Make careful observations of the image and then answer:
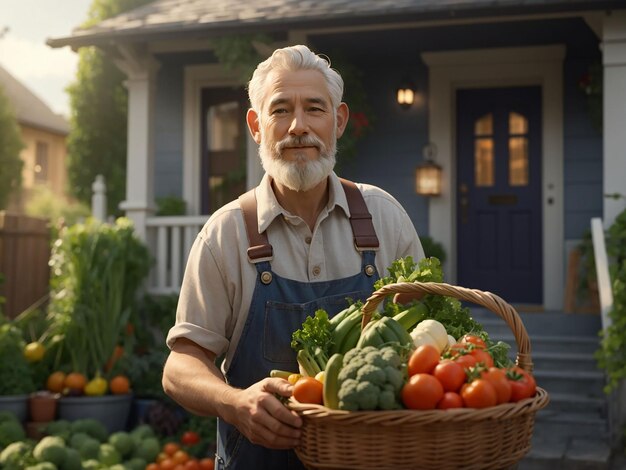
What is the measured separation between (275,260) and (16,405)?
540 centimetres

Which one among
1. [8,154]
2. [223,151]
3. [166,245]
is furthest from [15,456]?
[8,154]

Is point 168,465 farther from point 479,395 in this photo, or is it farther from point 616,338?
point 479,395

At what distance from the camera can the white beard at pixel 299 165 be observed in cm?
247

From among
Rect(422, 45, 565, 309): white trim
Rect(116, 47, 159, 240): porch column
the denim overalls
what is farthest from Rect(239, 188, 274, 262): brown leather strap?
Rect(422, 45, 565, 309): white trim

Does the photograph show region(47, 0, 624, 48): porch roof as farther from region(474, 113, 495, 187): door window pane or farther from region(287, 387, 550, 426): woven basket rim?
region(287, 387, 550, 426): woven basket rim

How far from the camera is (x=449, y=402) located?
6.03 ft

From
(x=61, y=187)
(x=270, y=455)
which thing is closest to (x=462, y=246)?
(x=270, y=455)

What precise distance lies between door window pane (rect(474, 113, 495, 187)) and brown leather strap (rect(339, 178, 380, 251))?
692 cm

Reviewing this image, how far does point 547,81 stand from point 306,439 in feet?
25.3

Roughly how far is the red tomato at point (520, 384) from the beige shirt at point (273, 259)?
0.64 metres

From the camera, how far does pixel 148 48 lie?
30.2ft

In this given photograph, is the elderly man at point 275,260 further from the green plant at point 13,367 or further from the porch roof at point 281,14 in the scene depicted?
the porch roof at point 281,14

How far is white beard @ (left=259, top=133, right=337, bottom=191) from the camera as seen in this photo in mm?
2469

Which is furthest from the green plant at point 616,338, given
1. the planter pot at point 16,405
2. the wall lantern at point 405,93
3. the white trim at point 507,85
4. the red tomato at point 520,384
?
the planter pot at point 16,405
